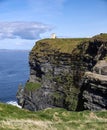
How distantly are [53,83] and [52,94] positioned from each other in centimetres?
601

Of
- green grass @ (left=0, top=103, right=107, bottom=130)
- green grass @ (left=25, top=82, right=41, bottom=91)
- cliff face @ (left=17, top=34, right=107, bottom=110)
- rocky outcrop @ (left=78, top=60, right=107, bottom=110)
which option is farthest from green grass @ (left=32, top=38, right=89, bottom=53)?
green grass @ (left=0, top=103, right=107, bottom=130)

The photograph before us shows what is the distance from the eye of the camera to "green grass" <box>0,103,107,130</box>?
26.7 meters

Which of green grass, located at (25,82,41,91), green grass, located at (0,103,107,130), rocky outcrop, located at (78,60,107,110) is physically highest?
green grass, located at (0,103,107,130)

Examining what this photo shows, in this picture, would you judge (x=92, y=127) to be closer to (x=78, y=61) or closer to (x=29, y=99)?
(x=78, y=61)

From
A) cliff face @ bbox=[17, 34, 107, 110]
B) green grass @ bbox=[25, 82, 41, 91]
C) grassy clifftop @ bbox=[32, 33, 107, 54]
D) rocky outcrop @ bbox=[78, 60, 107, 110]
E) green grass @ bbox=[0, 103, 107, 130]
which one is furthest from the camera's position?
grassy clifftop @ bbox=[32, 33, 107, 54]

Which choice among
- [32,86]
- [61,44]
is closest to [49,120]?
[32,86]

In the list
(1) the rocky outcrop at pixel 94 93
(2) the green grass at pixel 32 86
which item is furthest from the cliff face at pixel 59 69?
(1) the rocky outcrop at pixel 94 93

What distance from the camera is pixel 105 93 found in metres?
74.9

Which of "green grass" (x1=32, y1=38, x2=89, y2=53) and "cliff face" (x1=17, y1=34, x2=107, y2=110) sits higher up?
"green grass" (x1=32, y1=38, x2=89, y2=53)

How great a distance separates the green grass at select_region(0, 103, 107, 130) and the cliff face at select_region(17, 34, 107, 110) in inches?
3444

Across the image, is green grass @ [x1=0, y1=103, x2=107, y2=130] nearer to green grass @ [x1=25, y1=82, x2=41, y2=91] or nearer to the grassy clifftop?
the grassy clifftop

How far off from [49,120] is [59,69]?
5032 inches

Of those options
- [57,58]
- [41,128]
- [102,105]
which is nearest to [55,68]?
[57,58]

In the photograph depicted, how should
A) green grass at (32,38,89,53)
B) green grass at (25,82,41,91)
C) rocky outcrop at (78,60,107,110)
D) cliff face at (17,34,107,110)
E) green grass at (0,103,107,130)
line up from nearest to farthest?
green grass at (0,103,107,130)
rocky outcrop at (78,60,107,110)
cliff face at (17,34,107,110)
green grass at (25,82,41,91)
green grass at (32,38,89,53)
